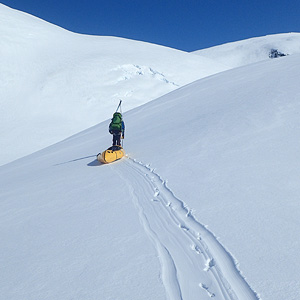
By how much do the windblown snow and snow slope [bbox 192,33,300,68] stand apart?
9865 cm

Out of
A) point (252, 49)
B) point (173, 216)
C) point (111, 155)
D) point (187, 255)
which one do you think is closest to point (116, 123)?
point (111, 155)

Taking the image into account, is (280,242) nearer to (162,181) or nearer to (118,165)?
(162,181)

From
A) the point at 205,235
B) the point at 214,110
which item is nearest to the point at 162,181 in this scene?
the point at 205,235

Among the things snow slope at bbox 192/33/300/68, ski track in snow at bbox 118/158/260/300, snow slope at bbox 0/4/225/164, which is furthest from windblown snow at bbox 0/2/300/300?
snow slope at bbox 192/33/300/68

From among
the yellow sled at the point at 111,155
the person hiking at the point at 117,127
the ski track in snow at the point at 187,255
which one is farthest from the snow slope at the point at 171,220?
the person hiking at the point at 117,127

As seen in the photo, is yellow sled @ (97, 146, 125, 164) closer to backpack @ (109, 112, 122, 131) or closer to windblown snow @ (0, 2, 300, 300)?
windblown snow @ (0, 2, 300, 300)

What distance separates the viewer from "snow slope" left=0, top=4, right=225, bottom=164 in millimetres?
23039

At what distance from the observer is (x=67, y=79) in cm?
2948

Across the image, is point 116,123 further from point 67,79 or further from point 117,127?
point 67,79

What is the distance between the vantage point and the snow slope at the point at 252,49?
102875 mm

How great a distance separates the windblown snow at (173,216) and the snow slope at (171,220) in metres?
0.02

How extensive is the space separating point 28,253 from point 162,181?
3054mm

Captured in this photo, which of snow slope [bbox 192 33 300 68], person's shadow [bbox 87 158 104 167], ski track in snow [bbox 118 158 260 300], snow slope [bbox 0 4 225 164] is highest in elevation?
snow slope [bbox 192 33 300 68]

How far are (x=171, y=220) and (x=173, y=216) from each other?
12 centimetres
